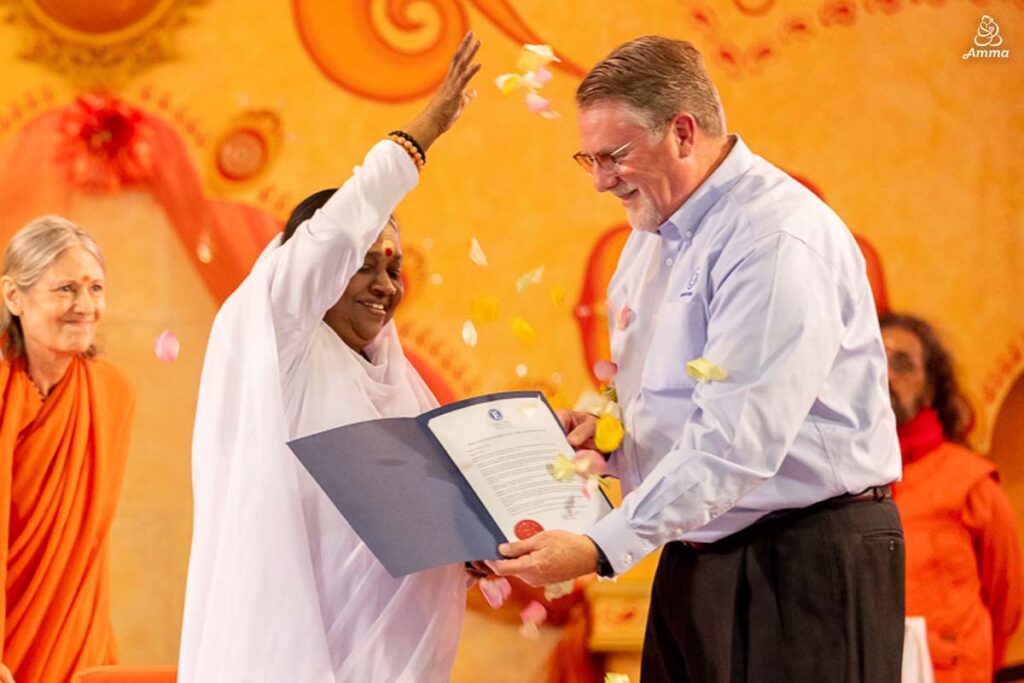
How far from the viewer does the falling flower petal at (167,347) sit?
3605mm

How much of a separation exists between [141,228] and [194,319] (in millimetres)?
318

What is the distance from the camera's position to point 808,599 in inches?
86.7

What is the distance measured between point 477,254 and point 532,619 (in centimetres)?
114

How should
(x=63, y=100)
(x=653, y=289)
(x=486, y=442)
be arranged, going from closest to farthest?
(x=486, y=442), (x=653, y=289), (x=63, y=100)

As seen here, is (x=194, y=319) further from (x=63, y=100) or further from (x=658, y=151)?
(x=658, y=151)

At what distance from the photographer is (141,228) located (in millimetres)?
3650

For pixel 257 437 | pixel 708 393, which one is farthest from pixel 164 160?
pixel 708 393

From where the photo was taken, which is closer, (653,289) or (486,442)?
(486,442)

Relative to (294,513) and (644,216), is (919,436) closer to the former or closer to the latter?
(644,216)

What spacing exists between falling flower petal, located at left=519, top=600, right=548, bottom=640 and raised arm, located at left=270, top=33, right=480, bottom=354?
155cm

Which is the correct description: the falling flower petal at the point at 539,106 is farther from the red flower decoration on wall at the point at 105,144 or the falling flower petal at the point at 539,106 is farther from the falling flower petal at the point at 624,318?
the falling flower petal at the point at 624,318

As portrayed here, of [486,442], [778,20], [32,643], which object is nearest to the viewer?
[486,442]

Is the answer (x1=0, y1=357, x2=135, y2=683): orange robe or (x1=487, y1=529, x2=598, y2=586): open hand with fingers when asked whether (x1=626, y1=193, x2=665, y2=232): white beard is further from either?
(x1=0, y1=357, x2=135, y2=683): orange robe

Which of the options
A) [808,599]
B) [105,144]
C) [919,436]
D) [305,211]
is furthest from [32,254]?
[919,436]
